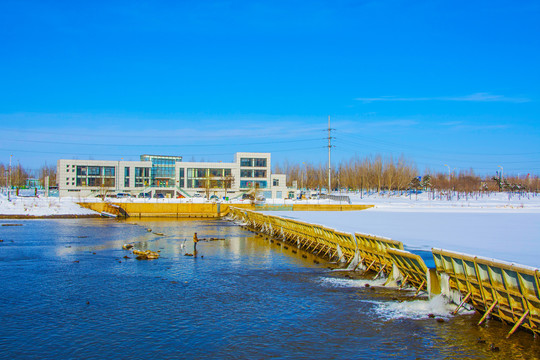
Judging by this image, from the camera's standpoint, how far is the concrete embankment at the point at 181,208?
68438mm

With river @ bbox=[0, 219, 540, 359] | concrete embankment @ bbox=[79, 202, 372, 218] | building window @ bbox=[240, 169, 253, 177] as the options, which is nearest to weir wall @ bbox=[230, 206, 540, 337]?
river @ bbox=[0, 219, 540, 359]

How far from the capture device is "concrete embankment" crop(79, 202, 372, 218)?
68438mm

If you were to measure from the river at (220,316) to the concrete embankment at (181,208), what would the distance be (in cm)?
4409

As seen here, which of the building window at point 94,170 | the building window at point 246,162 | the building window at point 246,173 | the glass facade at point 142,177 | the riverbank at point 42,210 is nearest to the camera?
the riverbank at point 42,210

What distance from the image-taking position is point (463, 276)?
14633mm

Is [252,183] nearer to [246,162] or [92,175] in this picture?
[246,162]

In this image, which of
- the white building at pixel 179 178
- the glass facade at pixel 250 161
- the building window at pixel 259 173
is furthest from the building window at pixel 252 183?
the glass facade at pixel 250 161

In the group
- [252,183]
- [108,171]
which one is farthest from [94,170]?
[252,183]

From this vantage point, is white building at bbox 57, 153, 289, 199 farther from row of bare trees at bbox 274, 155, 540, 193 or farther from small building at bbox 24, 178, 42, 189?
small building at bbox 24, 178, 42, 189

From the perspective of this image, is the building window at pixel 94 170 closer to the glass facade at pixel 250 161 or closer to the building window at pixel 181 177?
the building window at pixel 181 177

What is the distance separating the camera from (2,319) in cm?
1434

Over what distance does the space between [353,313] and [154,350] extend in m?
6.37

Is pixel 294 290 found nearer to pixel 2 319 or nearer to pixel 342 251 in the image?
pixel 342 251

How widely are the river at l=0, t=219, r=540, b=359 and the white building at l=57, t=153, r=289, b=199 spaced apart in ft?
280
